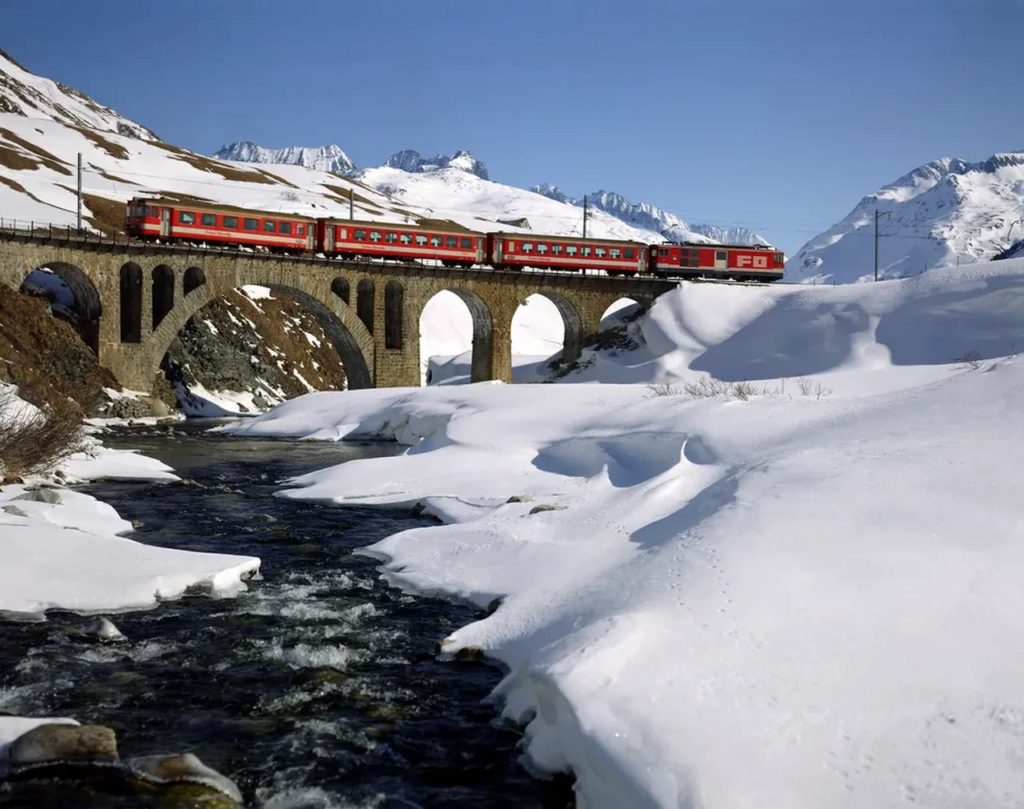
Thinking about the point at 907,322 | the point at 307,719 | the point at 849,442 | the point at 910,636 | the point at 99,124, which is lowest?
the point at 307,719

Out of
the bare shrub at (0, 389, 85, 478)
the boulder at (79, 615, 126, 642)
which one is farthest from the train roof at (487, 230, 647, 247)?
the boulder at (79, 615, 126, 642)

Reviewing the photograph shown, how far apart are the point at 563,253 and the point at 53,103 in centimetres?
11933

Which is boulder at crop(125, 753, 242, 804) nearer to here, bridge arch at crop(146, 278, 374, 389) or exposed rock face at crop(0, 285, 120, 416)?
exposed rock face at crop(0, 285, 120, 416)

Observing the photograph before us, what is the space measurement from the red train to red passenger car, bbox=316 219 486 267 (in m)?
0.05

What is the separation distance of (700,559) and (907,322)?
3861 centimetres

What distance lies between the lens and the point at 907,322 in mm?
45250

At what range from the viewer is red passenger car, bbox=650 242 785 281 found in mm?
61625

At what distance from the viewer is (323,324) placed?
56.6 metres

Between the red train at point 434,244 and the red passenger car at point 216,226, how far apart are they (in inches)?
1.9

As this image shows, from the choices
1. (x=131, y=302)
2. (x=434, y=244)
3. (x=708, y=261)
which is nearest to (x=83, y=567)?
(x=131, y=302)

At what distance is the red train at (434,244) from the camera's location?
47.9 meters

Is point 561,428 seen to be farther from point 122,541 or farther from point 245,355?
point 245,355

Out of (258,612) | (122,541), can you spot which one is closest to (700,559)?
(258,612)

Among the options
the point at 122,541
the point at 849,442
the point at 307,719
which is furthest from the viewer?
the point at 122,541
